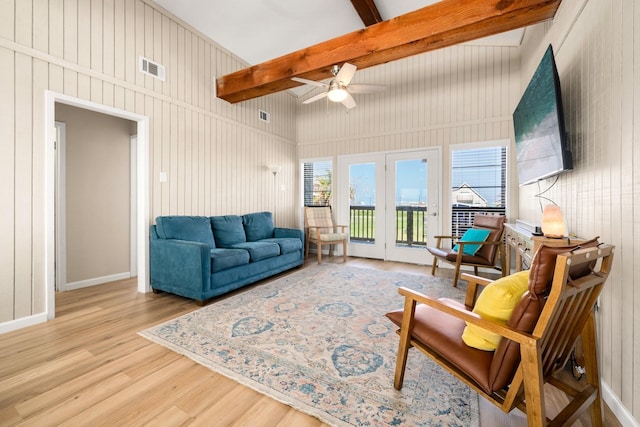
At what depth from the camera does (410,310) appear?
147cm

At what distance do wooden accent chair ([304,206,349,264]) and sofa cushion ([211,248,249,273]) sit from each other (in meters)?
1.74

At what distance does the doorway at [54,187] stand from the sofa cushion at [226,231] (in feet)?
2.86

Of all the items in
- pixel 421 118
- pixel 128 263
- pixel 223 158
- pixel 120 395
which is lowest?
pixel 120 395

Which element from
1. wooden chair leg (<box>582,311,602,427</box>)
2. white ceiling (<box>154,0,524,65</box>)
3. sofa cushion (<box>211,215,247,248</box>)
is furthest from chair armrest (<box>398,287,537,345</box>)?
white ceiling (<box>154,0,524,65</box>)

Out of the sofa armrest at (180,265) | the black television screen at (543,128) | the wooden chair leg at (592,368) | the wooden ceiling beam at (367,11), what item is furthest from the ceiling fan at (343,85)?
the wooden chair leg at (592,368)

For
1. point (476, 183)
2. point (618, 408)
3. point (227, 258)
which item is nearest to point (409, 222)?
point (476, 183)

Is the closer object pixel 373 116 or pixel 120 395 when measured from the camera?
pixel 120 395

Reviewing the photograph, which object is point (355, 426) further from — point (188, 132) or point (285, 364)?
point (188, 132)

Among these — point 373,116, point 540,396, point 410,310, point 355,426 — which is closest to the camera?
point 540,396

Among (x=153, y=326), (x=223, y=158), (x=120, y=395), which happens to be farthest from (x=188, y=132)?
(x=120, y=395)

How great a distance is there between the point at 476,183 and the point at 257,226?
3.70 metres

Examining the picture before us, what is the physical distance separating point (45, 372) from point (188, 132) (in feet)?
10.0

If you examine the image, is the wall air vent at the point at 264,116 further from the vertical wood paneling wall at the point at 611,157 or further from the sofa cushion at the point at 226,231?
the vertical wood paneling wall at the point at 611,157

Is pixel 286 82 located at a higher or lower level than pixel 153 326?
higher
